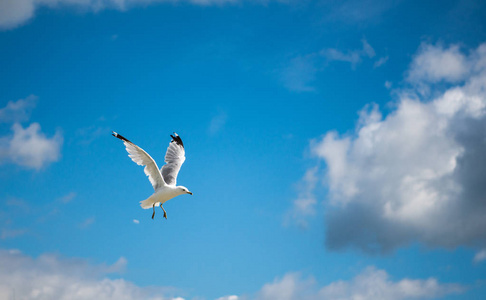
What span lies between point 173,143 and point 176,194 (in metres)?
7.62

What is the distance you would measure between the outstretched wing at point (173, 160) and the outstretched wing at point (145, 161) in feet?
7.00

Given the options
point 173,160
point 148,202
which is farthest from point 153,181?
point 173,160

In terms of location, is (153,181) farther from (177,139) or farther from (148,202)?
(177,139)

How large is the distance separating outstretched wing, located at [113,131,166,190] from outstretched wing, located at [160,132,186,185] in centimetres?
213

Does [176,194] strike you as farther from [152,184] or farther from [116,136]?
[116,136]

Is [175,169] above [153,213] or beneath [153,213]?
above

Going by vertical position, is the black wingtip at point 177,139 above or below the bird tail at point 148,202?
above

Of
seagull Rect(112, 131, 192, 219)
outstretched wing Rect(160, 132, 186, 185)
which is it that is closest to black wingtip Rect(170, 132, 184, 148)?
outstretched wing Rect(160, 132, 186, 185)

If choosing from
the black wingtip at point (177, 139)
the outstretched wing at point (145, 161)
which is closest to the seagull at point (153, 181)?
the outstretched wing at point (145, 161)

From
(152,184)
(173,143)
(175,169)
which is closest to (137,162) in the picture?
(152,184)

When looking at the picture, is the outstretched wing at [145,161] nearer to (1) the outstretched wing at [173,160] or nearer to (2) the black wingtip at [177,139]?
(1) the outstretched wing at [173,160]

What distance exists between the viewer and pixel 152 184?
92.2 feet

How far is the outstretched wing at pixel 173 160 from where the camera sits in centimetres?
3095

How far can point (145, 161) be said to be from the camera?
89.9 ft
